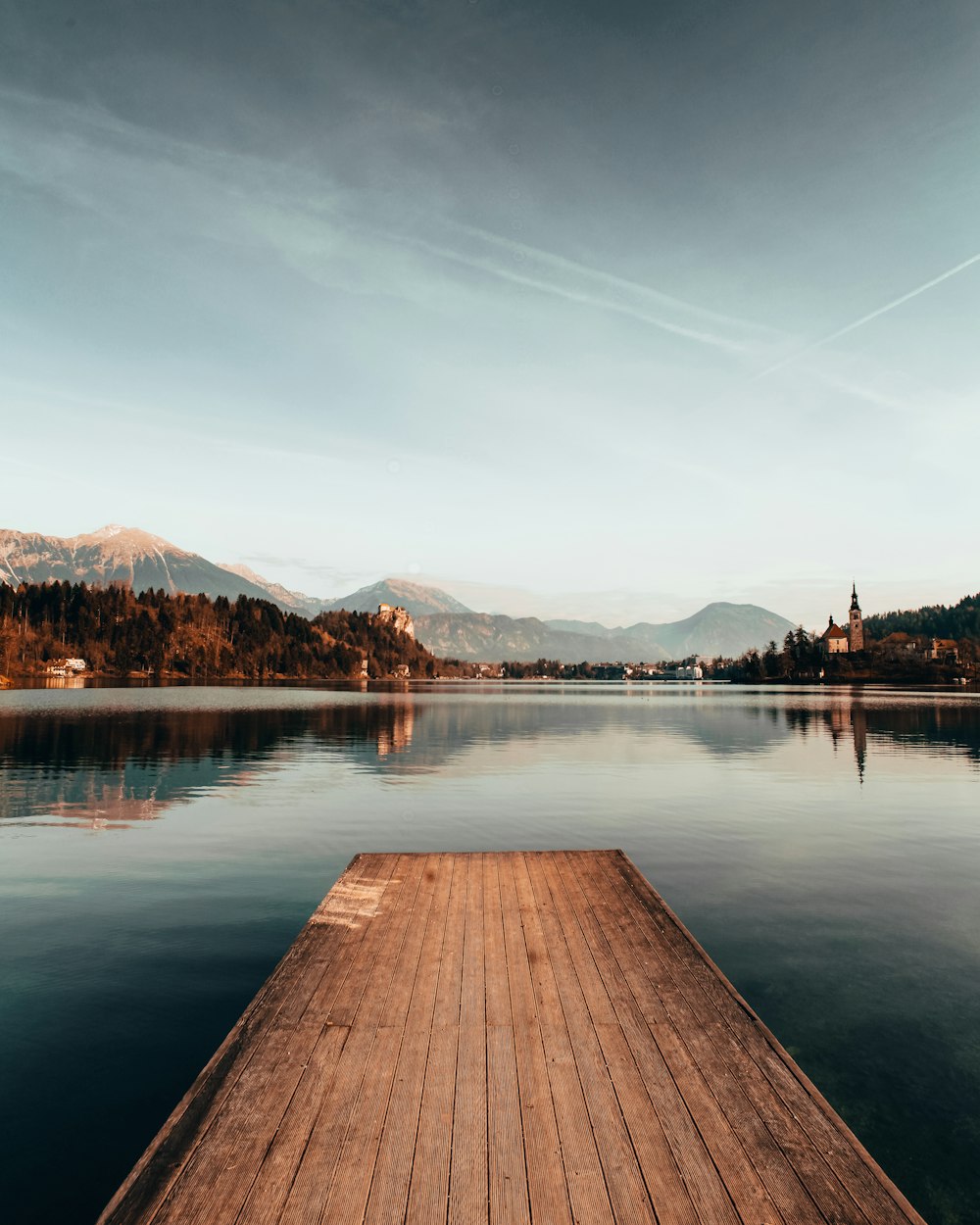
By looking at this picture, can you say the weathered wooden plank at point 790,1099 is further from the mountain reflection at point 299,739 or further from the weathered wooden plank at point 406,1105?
the mountain reflection at point 299,739

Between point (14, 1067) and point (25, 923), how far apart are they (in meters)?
6.73

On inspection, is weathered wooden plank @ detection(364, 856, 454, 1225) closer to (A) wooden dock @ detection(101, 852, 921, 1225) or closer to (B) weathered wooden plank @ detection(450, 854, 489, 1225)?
(A) wooden dock @ detection(101, 852, 921, 1225)

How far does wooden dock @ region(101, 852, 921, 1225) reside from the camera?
5406 mm

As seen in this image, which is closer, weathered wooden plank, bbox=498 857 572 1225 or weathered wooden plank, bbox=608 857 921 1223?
weathered wooden plank, bbox=498 857 572 1225

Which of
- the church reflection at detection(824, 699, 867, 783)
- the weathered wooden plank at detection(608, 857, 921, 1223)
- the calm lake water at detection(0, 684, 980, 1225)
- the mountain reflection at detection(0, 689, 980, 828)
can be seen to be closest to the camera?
the weathered wooden plank at detection(608, 857, 921, 1223)

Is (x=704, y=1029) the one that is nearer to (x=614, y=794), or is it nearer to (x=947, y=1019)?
(x=947, y=1019)

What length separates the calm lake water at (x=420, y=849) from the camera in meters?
8.82

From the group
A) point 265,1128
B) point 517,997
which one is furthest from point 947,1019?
point 265,1128

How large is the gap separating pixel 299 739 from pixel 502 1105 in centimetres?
5063

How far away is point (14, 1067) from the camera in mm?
9539

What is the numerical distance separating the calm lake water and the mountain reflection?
1.51 ft

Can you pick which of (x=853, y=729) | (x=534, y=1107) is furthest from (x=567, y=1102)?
(x=853, y=729)

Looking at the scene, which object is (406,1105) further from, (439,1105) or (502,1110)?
(502,1110)

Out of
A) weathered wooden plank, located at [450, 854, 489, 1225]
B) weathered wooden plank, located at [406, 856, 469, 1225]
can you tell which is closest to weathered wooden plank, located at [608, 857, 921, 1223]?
weathered wooden plank, located at [450, 854, 489, 1225]
